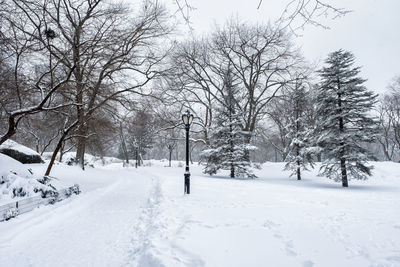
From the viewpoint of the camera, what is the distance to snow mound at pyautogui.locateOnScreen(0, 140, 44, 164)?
13672mm

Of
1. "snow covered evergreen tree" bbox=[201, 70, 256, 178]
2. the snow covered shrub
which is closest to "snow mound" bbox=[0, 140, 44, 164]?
the snow covered shrub

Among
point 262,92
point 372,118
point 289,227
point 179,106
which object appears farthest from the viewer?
point 179,106

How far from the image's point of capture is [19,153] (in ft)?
47.0

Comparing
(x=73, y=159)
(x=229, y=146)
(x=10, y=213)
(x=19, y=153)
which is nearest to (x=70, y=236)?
(x=10, y=213)

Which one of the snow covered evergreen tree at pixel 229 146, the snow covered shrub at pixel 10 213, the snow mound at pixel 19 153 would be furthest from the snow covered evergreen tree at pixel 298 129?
the snow mound at pixel 19 153

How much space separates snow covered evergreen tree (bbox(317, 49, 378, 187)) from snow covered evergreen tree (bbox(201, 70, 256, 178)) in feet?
17.5

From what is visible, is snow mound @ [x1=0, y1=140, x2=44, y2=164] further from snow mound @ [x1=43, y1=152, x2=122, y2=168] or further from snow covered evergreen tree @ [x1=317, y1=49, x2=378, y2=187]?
snow covered evergreen tree @ [x1=317, y1=49, x2=378, y2=187]

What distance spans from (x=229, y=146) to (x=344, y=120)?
24.6 ft

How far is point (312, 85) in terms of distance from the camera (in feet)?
61.8

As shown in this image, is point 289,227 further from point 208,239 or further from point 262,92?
point 262,92

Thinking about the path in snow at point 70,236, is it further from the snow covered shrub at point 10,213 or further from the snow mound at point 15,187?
the snow mound at point 15,187

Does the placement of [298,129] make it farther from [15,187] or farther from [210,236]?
[15,187]

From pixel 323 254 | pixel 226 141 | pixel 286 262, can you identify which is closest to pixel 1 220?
pixel 286 262

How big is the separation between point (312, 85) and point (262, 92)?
4328 millimetres
